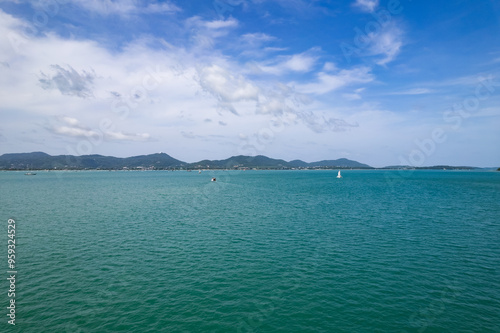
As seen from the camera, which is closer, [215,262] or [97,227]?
[215,262]

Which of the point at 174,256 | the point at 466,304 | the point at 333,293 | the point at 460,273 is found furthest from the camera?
the point at 174,256

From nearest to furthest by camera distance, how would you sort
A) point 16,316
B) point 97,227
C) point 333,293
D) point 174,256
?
point 16,316, point 333,293, point 174,256, point 97,227

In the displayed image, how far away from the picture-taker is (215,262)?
102ft

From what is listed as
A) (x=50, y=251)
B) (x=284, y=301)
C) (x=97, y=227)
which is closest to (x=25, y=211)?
(x=97, y=227)

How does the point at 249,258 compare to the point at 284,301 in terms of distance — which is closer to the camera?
the point at 284,301

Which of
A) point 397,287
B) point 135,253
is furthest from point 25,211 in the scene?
point 397,287

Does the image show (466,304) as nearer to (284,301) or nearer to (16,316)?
(284,301)

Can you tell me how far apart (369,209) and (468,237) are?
86.9ft

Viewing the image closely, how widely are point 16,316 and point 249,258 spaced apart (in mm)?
22321

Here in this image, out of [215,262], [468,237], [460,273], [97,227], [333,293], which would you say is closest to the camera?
[333,293]

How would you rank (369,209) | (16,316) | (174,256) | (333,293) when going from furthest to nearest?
1. (369,209)
2. (174,256)
3. (333,293)
4. (16,316)

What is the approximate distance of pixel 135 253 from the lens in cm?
3391

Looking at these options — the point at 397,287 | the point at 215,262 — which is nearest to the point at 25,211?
the point at 215,262

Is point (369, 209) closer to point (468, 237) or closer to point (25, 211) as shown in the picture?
point (468, 237)
